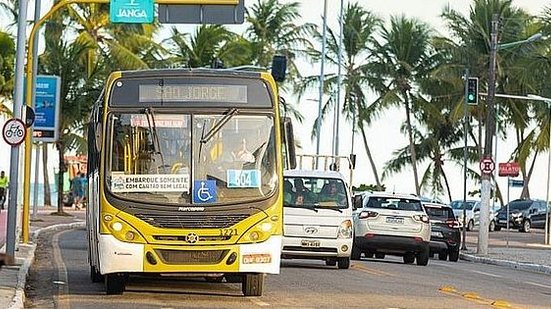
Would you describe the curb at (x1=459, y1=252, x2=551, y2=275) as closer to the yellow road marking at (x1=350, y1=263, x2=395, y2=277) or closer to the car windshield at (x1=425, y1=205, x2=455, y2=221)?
the car windshield at (x1=425, y1=205, x2=455, y2=221)

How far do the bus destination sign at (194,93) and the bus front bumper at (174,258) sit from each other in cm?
206

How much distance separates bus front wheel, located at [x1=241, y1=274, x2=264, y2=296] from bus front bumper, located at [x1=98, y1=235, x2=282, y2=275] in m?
0.84

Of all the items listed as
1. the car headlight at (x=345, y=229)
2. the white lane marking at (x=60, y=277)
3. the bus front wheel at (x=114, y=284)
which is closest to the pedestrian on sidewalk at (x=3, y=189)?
the white lane marking at (x=60, y=277)

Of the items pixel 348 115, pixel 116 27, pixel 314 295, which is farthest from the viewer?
pixel 348 115

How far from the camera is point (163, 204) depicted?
Answer: 17.2m

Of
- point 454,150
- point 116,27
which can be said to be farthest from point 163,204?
point 454,150

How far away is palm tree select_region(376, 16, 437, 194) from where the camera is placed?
70.1m

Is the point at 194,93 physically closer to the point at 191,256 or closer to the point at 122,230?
the point at 122,230

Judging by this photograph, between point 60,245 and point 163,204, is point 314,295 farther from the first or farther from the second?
point 60,245

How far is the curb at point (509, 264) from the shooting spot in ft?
106

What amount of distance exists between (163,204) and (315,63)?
52.1 m

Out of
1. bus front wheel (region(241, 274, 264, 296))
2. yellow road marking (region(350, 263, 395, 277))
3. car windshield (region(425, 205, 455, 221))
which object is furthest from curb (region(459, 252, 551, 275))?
bus front wheel (region(241, 274, 264, 296))

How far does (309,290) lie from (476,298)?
2.50 m

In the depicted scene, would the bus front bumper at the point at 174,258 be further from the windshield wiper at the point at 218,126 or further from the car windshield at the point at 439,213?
the car windshield at the point at 439,213
